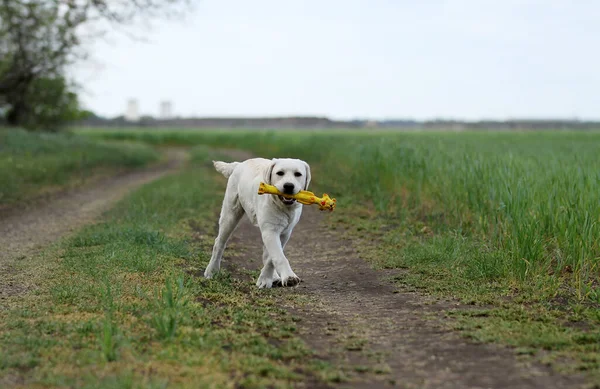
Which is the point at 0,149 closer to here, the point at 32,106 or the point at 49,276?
the point at 49,276

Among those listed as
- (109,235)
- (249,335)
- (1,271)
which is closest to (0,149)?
(109,235)

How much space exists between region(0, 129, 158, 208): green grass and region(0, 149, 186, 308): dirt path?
65 cm

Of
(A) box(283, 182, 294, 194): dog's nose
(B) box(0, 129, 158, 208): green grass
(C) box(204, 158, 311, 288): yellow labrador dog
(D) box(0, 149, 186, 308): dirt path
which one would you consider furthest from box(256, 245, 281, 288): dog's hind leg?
(B) box(0, 129, 158, 208): green grass

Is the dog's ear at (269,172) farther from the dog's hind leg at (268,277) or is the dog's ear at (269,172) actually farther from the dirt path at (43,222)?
the dirt path at (43,222)

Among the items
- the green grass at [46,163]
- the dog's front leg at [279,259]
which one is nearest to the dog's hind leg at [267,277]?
the dog's front leg at [279,259]

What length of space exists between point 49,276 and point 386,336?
372cm

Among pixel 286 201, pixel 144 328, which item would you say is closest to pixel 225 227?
pixel 286 201

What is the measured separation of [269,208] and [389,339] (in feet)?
6.71

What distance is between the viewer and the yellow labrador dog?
6.78 meters

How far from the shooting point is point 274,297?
6.93 metres

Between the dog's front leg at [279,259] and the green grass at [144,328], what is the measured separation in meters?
0.27

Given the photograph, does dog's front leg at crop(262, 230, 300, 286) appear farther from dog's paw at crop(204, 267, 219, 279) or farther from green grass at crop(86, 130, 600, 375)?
green grass at crop(86, 130, 600, 375)

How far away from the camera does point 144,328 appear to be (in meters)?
5.29

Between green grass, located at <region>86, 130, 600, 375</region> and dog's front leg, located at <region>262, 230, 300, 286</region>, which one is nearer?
green grass, located at <region>86, 130, 600, 375</region>
